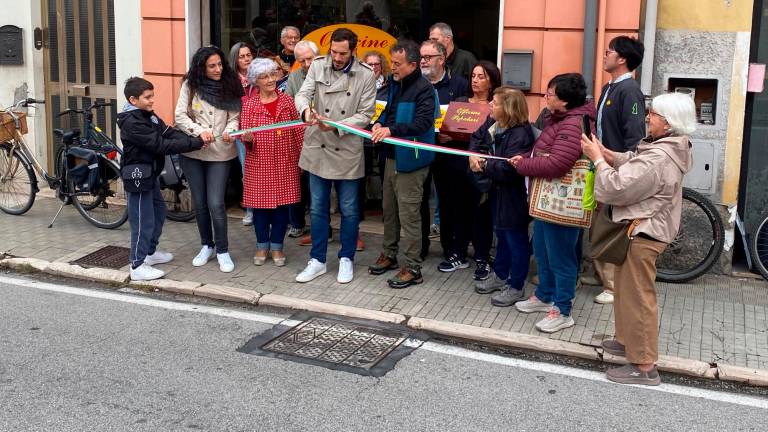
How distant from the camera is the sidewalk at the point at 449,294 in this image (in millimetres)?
6023

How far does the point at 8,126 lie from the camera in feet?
29.9

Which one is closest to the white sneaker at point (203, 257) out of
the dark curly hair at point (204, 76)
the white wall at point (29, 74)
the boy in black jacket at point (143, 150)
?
the boy in black jacket at point (143, 150)

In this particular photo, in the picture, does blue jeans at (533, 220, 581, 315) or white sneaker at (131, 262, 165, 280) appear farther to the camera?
white sneaker at (131, 262, 165, 280)

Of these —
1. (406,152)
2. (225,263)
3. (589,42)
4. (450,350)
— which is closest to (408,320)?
(450,350)

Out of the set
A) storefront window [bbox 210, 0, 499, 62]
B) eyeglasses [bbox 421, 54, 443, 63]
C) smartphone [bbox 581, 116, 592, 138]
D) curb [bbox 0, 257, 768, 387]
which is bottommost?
curb [bbox 0, 257, 768, 387]

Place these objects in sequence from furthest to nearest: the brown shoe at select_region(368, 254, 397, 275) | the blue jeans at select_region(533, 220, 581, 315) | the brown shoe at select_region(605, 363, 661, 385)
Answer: the brown shoe at select_region(368, 254, 397, 275) → the blue jeans at select_region(533, 220, 581, 315) → the brown shoe at select_region(605, 363, 661, 385)

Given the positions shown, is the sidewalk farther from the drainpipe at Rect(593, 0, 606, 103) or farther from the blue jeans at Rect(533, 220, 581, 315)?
the drainpipe at Rect(593, 0, 606, 103)

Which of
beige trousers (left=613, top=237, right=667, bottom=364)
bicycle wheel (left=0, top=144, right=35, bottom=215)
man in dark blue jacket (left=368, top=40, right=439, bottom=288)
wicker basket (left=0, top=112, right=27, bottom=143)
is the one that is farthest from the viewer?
bicycle wheel (left=0, top=144, right=35, bottom=215)

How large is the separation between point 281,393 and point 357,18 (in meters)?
5.45

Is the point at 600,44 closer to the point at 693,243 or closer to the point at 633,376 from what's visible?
the point at 693,243

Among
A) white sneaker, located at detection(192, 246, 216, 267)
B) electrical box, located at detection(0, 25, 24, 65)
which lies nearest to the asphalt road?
white sneaker, located at detection(192, 246, 216, 267)

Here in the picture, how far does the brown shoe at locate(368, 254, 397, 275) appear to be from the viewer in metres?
7.39

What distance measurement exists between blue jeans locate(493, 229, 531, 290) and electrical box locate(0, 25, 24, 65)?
6.80m

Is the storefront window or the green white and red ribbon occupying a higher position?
the storefront window
